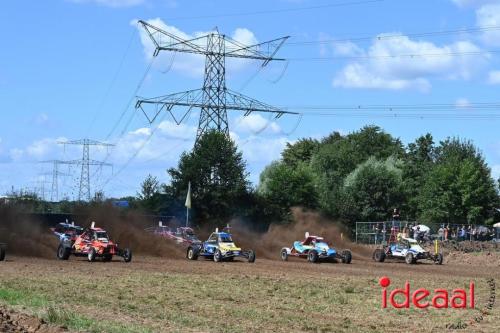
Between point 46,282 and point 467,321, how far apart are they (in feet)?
48.3

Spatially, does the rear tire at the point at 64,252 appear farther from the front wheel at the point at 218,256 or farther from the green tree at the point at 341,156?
the green tree at the point at 341,156

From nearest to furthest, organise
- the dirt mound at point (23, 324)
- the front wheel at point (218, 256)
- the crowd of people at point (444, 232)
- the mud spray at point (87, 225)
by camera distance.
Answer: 1. the dirt mound at point (23, 324)
2. the front wheel at point (218, 256)
3. the mud spray at point (87, 225)
4. the crowd of people at point (444, 232)

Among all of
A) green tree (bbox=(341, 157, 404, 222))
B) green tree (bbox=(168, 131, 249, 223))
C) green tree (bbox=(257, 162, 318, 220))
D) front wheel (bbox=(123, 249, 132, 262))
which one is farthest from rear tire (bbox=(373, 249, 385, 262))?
green tree (bbox=(341, 157, 404, 222))

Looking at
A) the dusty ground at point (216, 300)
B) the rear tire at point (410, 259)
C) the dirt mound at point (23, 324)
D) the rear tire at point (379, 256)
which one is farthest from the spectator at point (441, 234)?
the dirt mound at point (23, 324)

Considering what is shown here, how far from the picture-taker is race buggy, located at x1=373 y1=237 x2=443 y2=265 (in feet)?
165

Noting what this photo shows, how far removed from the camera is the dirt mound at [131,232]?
51.9m

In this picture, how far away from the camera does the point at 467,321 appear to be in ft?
65.4

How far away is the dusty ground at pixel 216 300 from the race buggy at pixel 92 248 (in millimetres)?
6284

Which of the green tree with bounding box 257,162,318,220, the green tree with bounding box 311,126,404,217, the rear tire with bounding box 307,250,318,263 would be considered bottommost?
the rear tire with bounding box 307,250,318,263

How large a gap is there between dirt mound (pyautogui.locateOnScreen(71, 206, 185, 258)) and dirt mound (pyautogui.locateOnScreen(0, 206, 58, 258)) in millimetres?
4404

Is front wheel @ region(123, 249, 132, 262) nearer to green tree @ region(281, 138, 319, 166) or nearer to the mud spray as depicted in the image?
the mud spray

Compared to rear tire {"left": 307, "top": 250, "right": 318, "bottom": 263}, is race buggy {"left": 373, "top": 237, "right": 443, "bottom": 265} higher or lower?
higher

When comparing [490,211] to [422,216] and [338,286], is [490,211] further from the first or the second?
[338,286]

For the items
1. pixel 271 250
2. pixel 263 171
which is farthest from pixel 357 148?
pixel 271 250
